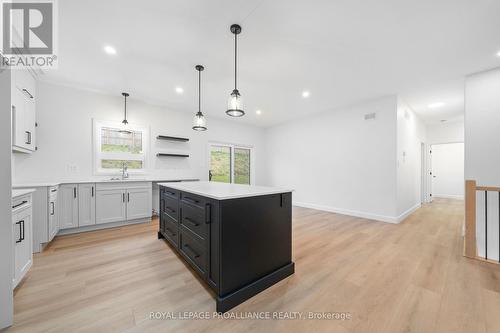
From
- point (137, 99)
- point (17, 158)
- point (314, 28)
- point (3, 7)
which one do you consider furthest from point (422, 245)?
point (17, 158)

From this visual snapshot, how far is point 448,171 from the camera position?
7.63m

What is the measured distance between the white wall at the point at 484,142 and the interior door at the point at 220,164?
5.34 meters

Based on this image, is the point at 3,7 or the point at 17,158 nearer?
the point at 3,7

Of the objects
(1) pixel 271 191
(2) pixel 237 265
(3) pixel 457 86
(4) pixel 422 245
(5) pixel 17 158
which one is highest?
(3) pixel 457 86

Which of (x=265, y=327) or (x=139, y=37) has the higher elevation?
(x=139, y=37)

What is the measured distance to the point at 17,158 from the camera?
3295mm

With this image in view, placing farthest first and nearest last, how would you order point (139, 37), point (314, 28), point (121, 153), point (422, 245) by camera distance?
point (121, 153), point (422, 245), point (139, 37), point (314, 28)

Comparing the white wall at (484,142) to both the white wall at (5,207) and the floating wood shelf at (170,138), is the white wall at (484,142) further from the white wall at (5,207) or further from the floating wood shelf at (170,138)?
the floating wood shelf at (170,138)

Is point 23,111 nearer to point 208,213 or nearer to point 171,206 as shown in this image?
point 171,206

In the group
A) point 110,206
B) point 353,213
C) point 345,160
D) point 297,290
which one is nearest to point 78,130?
point 110,206

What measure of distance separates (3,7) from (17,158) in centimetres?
263

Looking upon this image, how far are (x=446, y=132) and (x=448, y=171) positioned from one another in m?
2.35

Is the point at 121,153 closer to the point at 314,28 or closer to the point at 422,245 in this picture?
Result: the point at 314,28

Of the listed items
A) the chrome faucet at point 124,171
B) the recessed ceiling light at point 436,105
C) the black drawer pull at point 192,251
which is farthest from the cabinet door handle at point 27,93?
the recessed ceiling light at point 436,105
